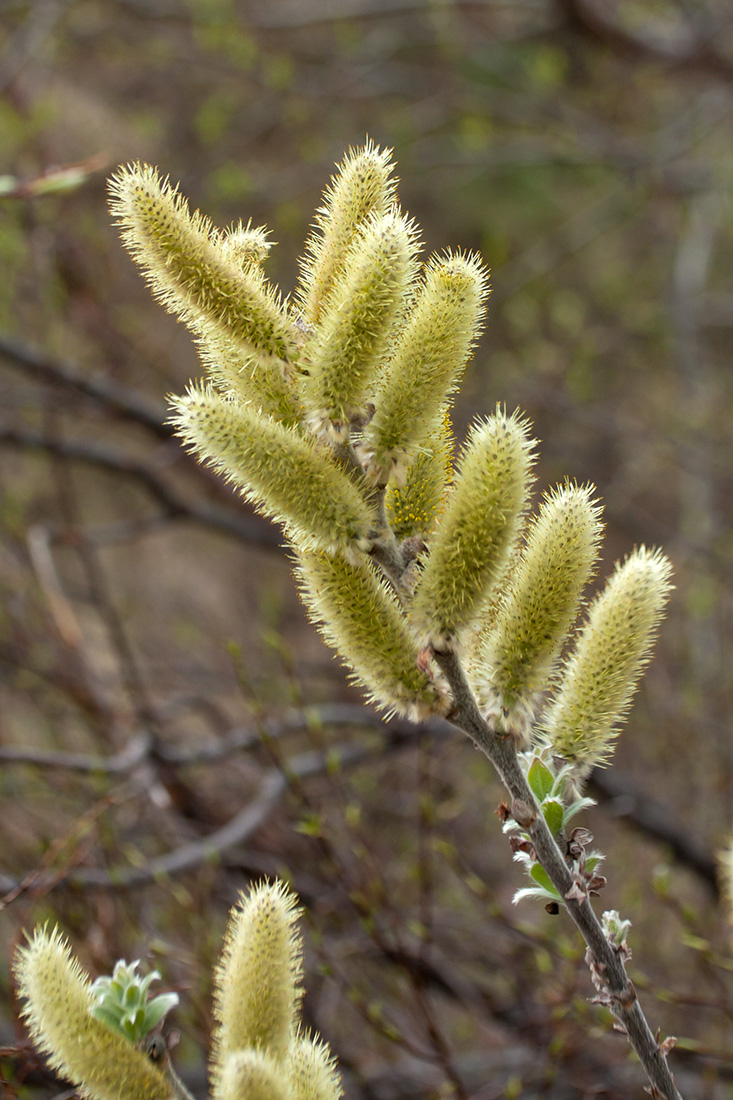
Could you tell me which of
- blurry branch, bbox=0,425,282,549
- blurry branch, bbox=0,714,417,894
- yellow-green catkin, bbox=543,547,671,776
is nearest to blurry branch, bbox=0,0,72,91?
blurry branch, bbox=0,425,282,549

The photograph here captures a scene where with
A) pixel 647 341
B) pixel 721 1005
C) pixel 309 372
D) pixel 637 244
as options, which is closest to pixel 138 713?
pixel 721 1005

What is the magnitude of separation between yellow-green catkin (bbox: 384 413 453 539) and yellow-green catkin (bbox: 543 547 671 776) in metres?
0.28

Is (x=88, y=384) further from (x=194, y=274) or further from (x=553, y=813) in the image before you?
(x=553, y=813)

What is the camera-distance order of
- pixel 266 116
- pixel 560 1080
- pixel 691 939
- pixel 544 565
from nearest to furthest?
pixel 544 565, pixel 691 939, pixel 560 1080, pixel 266 116

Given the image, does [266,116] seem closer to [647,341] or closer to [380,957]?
[647,341]

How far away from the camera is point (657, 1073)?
1.25 m

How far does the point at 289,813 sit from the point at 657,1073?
3.14 meters

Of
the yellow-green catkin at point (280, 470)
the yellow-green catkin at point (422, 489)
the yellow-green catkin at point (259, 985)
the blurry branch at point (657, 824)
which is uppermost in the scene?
the blurry branch at point (657, 824)

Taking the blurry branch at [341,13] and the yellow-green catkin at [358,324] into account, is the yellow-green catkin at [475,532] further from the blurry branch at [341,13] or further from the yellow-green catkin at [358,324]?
the blurry branch at [341,13]

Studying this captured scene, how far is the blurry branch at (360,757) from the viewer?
11.1ft

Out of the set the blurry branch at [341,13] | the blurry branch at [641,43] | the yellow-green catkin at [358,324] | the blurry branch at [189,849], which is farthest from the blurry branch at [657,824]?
the blurry branch at [341,13]

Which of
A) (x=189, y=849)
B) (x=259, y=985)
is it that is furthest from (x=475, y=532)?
(x=189, y=849)

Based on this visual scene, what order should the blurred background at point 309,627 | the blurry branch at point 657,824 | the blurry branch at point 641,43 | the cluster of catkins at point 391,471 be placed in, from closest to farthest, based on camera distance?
the cluster of catkins at point 391,471, the blurred background at point 309,627, the blurry branch at point 657,824, the blurry branch at point 641,43

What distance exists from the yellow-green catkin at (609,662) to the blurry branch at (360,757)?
2.06 m
